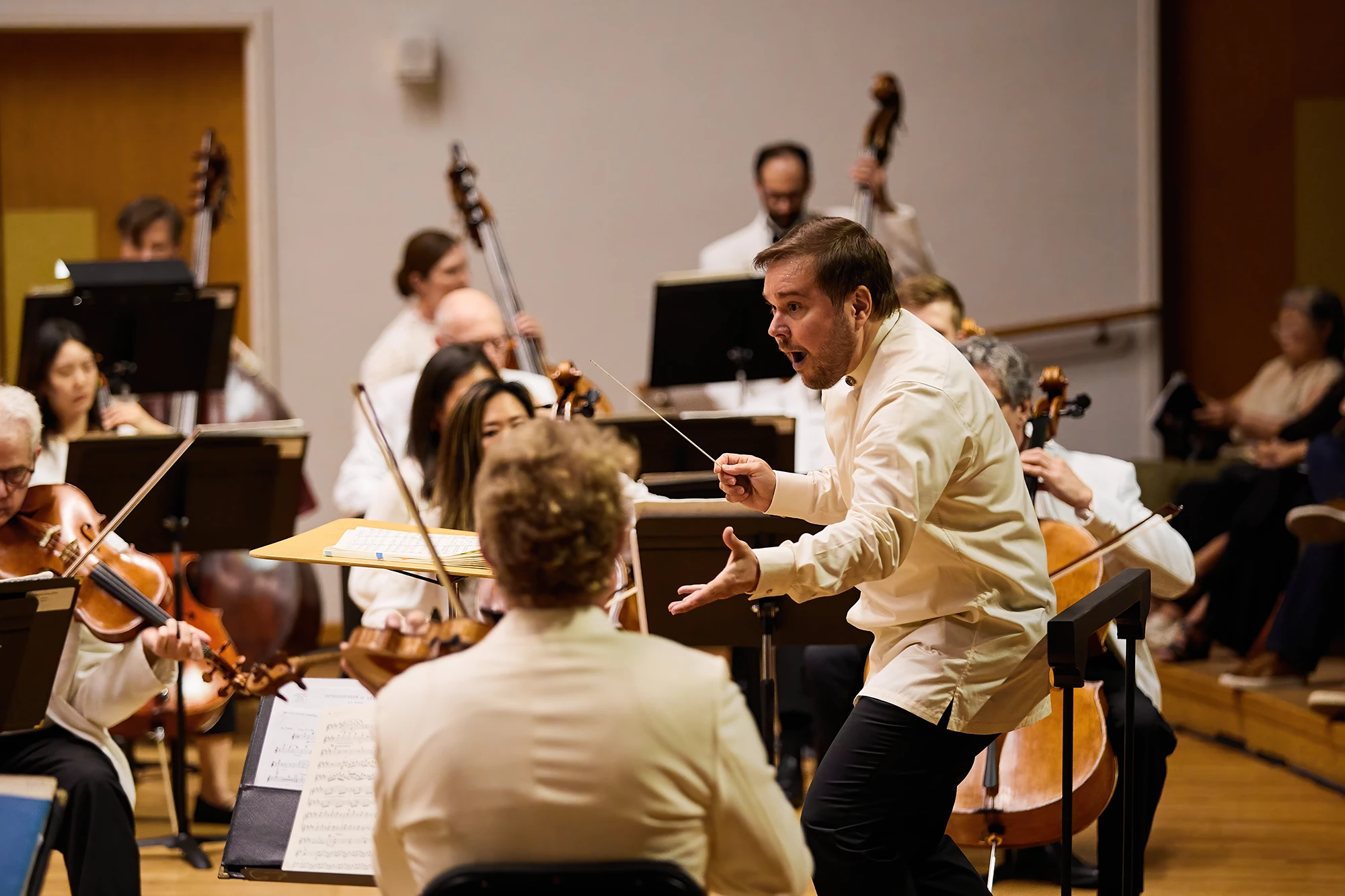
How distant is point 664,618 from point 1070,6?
414cm

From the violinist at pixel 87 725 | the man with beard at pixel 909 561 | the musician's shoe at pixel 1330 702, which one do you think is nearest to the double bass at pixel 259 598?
the violinist at pixel 87 725

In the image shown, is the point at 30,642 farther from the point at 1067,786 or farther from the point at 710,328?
the point at 710,328

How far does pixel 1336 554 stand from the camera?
156 inches

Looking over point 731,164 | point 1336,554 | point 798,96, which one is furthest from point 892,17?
point 1336,554

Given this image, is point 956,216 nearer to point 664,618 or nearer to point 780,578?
point 664,618

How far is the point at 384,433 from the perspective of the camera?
3820 millimetres

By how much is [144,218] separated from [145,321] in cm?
78

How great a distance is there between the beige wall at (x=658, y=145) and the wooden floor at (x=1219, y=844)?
2.28 meters

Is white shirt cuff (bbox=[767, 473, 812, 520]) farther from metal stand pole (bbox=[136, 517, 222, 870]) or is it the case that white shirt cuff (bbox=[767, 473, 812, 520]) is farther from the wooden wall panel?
the wooden wall panel

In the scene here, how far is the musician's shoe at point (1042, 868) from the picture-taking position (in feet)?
9.95

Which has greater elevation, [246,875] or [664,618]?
[664,618]

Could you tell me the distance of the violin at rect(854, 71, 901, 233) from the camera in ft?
14.5

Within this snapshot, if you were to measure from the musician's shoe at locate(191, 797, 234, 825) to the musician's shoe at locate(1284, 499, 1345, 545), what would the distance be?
2.63 m

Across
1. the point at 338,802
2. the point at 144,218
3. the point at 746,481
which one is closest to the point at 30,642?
the point at 338,802
